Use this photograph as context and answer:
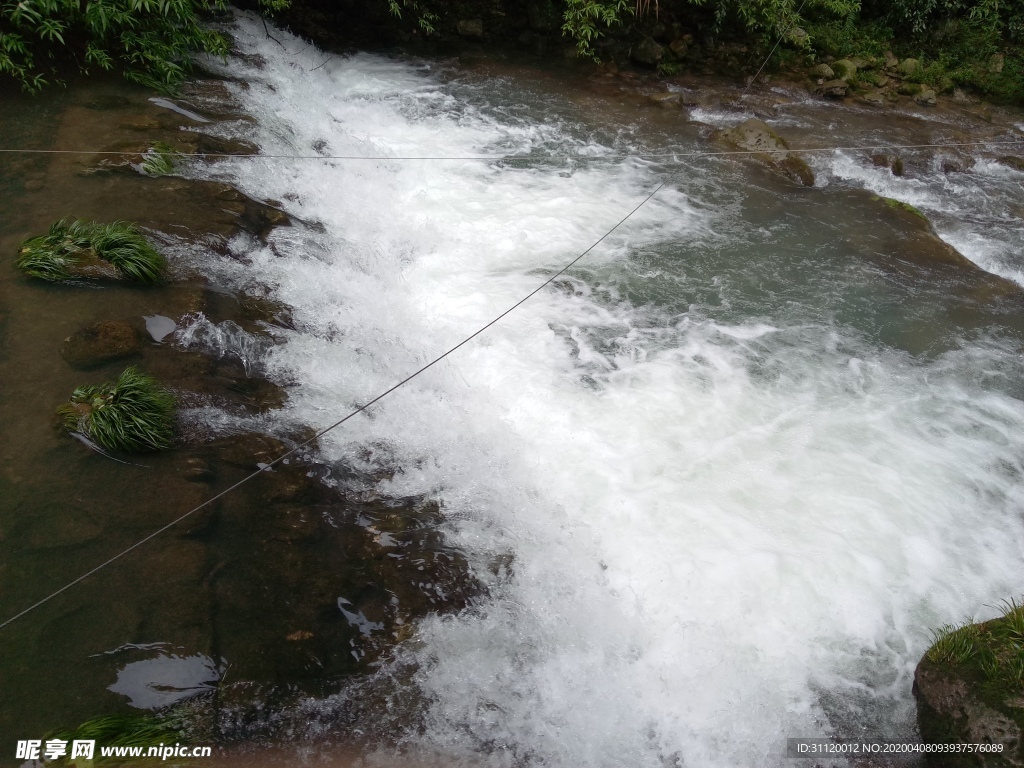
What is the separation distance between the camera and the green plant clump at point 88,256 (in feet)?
14.2

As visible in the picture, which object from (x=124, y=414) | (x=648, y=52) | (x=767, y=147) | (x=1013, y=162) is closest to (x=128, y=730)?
(x=124, y=414)

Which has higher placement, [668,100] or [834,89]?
[834,89]

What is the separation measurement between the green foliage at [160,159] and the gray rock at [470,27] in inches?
222

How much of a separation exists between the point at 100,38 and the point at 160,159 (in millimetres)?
2228

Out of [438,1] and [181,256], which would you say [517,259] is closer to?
[181,256]

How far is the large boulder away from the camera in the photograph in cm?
767

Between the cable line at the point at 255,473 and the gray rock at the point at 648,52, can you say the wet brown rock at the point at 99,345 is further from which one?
the gray rock at the point at 648,52

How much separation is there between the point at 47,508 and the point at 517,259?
4.28 meters

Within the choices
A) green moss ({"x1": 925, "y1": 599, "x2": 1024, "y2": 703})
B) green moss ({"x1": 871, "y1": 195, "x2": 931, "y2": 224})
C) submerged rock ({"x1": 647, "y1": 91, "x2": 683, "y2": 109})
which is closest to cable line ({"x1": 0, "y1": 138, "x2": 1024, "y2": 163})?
green moss ({"x1": 871, "y1": 195, "x2": 931, "y2": 224})

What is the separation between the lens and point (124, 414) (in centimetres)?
359

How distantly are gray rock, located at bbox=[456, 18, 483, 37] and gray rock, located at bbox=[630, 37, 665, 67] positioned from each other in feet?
7.91

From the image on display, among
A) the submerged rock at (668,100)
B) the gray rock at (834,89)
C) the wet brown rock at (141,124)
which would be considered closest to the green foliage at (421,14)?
the submerged rock at (668,100)

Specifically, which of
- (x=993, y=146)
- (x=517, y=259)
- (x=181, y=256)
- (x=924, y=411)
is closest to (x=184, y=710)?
(x=181, y=256)

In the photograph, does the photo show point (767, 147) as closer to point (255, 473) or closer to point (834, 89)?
point (834, 89)
